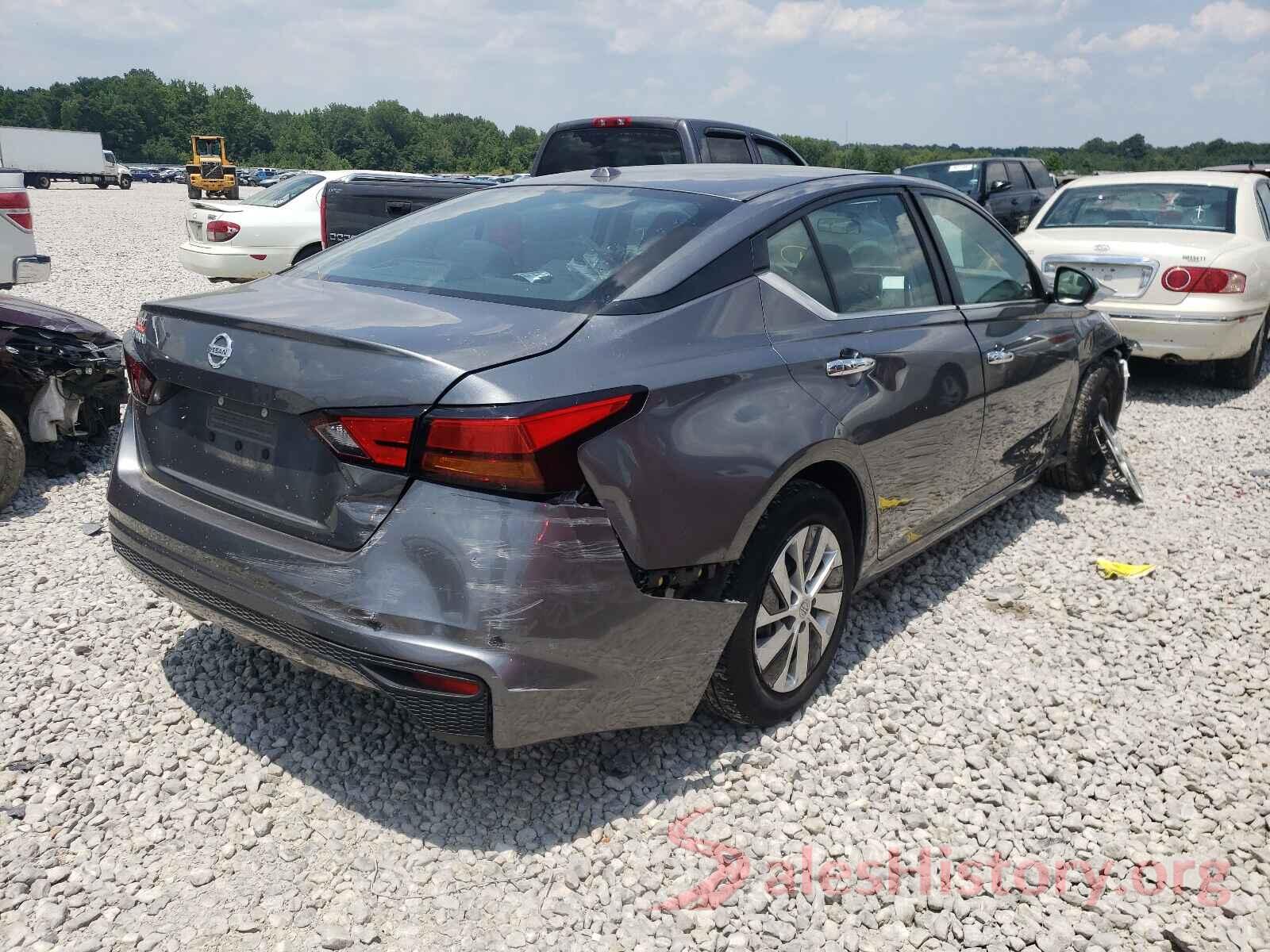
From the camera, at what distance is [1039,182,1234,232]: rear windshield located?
808 cm

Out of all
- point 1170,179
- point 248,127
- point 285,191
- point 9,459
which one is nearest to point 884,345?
point 9,459

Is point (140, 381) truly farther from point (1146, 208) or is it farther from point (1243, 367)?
point (1243, 367)

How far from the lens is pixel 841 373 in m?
3.06

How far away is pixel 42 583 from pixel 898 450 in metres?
3.41

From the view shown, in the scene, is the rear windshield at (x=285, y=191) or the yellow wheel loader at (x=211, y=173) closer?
the rear windshield at (x=285, y=191)

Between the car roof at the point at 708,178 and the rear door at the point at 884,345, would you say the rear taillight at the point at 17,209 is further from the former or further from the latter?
the rear door at the point at 884,345

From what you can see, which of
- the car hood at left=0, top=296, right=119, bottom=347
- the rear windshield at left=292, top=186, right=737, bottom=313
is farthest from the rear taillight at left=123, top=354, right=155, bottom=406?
the car hood at left=0, top=296, right=119, bottom=347

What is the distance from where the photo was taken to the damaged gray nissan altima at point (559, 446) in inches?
88.7

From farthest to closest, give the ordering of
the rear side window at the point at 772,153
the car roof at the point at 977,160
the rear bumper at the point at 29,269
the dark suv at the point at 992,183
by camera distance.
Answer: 1. the car roof at the point at 977,160
2. the dark suv at the point at 992,183
3. the rear side window at the point at 772,153
4. the rear bumper at the point at 29,269

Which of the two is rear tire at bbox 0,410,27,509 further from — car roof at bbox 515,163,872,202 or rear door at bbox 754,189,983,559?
rear door at bbox 754,189,983,559

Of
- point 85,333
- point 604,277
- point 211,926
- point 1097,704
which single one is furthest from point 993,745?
point 85,333

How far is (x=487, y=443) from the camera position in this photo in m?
2.19

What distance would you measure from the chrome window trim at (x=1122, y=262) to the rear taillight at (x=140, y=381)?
639 centimetres

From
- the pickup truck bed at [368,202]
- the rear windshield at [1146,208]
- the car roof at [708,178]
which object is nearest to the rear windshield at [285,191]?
the pickup truck bed at [368,202]
